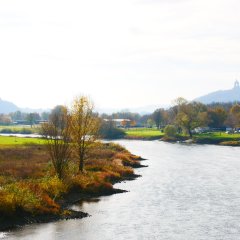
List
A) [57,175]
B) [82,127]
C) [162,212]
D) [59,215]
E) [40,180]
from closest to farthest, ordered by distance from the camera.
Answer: [59,215] → [162,212] → [40,180] → [57,175] → [82,127]

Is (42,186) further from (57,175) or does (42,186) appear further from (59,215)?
(59,215)

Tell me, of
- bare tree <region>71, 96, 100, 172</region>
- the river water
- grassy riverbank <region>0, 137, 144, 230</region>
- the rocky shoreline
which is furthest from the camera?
bare tree <region>71, 96, 100, 172</region>

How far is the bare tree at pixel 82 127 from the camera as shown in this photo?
76312mm

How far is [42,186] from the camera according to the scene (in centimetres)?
5700

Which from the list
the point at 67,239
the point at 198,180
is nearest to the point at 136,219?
the point at 67,239

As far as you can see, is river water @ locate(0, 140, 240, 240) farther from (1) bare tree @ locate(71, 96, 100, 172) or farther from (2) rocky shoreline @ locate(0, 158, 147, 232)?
(1) bare tree @ locate(71, 96, 100, 172)

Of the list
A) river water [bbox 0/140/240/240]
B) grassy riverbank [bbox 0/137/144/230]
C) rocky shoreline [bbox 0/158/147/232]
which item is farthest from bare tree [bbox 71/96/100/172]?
rocky shoreline [bbox 0/158/147/232]

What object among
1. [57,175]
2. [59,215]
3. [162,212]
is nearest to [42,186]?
[57,175]

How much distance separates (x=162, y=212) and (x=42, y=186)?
48.5ft

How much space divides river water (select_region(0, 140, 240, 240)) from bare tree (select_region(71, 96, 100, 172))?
8933 millimetres

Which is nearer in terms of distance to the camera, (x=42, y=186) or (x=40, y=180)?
(x=42, y=186)

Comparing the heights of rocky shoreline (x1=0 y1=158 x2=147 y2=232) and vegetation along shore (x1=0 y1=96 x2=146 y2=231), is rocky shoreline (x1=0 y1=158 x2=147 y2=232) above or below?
below

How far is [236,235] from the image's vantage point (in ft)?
145

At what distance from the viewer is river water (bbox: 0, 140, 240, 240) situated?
4425cm
